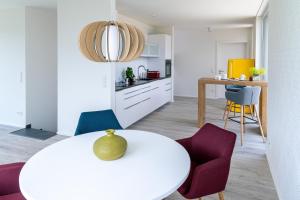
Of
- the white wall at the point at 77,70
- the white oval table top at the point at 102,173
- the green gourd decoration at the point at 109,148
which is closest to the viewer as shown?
the white oval table top at the point at 102,173

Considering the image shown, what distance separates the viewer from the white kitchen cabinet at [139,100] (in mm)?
4671

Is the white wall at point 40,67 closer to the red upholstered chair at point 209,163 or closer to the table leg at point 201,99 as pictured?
the table leg at point 201,99

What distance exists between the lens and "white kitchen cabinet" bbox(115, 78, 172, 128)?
4671 mm

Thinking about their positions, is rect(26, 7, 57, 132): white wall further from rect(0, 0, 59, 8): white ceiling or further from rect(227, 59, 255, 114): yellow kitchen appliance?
rect(227, 59, 255, 114): yellow kitchen appliance

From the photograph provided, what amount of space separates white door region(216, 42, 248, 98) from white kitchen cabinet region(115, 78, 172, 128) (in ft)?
7.92

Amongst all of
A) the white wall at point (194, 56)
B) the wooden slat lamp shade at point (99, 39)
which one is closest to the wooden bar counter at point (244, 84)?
the wooden slat lamp shade at point (99, 39)

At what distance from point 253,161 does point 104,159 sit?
2541mm

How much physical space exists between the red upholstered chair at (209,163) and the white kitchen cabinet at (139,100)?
2.38 m

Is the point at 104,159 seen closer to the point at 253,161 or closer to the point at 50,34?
the point at 253,161

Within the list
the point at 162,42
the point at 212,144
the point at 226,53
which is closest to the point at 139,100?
the point at 162,42

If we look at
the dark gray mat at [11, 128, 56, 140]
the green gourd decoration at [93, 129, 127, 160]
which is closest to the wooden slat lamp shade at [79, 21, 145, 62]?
the green gourd decoration at [93, 129, 127, 160]

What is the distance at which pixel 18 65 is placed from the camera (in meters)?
5.12

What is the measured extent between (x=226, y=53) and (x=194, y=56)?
1.14 m

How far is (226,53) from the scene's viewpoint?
348 inches
